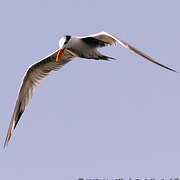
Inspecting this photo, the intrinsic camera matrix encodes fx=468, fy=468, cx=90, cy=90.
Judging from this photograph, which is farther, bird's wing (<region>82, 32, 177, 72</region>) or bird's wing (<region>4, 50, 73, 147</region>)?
bird's wing (<region>4, 50, 73, 147</region>)

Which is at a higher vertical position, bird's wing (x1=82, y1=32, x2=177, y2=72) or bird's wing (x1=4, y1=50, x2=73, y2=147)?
bird's wing (x1=82, y1=32, x2=177, y2=72)

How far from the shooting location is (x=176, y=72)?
11.3m

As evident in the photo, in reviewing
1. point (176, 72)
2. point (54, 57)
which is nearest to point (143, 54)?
point (176, 72)

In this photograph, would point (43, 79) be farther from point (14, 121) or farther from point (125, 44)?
point (125, 44)

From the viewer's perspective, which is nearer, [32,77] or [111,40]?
[111,40]

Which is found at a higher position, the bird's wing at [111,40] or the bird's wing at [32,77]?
the bird's wing at [111,40]

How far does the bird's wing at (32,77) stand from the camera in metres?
19.9

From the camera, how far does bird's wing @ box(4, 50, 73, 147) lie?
65.4ft

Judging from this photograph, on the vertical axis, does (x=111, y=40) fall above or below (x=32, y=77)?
above

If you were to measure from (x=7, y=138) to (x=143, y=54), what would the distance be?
885cm

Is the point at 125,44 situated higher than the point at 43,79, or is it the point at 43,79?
the point at 125,44

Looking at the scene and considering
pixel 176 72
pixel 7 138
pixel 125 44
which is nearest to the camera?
pixel 176 72

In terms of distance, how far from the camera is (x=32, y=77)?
20.1m

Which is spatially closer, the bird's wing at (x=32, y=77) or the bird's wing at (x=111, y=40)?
the bird's wing at (x=111, y=40)
